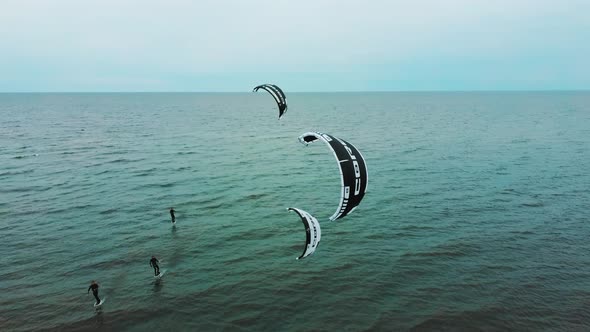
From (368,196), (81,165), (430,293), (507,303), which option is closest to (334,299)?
(430,293)

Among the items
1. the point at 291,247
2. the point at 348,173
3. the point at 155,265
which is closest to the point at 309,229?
the point at 348,173

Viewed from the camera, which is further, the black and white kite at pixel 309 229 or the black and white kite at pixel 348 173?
the black and white kite at pixel 309 229

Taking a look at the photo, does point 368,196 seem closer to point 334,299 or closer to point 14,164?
point 334,299

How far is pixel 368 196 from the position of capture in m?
46.3

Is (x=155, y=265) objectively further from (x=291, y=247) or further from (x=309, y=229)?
(x=309, y=229)

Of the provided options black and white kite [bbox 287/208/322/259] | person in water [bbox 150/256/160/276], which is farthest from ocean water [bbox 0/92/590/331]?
black and white kite [bbox 287/208/322/259]

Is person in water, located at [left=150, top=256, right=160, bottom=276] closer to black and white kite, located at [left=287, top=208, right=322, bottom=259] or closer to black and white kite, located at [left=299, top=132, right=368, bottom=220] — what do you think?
black and white kite, located at [left=287, top=208, right=322, bottom=259]

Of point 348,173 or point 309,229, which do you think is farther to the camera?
point 309,229

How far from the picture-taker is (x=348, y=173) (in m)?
20.0

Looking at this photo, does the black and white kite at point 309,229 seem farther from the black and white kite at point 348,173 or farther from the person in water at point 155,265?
the person in water at point 155,265

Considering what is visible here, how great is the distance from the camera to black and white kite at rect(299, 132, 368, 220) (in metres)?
19.9

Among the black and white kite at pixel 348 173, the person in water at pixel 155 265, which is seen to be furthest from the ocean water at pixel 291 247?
the black and white kite at pixel 348 173

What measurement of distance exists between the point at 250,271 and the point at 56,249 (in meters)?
18.2

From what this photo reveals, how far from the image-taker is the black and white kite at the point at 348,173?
19.9 m
